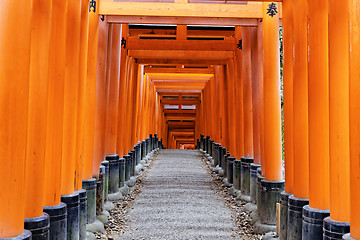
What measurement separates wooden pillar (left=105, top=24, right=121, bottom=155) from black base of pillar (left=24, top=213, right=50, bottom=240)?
513cm

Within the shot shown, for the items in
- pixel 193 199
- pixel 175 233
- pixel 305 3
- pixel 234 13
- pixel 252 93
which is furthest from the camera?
pixel 193 199

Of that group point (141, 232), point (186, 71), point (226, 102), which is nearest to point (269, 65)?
point (141, 232)

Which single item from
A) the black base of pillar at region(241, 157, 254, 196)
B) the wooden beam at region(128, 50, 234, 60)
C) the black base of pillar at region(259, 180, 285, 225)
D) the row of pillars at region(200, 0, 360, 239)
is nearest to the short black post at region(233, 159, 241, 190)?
the black base of pillar at region(241, 157, 254, 196)

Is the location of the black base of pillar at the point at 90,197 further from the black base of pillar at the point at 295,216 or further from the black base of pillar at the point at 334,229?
the black base of pillar at the point at 334,229

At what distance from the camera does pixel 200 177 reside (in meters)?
11.3

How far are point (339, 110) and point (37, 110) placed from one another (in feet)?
9.27

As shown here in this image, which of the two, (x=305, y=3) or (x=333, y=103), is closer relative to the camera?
(x=333, y=103)

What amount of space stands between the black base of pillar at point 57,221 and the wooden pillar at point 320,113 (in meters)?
2.67

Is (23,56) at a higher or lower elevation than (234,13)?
lower

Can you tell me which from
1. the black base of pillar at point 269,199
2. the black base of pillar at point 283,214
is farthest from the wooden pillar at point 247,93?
the black base of pillar at point 283,214

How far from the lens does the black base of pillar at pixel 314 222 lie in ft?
11.8

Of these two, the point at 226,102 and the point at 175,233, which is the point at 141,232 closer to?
the point at 175,233

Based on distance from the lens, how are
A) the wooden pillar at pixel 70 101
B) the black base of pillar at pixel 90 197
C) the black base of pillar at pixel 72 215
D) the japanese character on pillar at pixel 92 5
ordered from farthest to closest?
the japanese character on pillar at pixel 92 5 < the black base of pillar at pixel 90 197 < the wooden pillar at pixel 70 101 < the black base of pillar at pixel 72 215

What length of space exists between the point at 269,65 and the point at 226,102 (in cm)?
578
